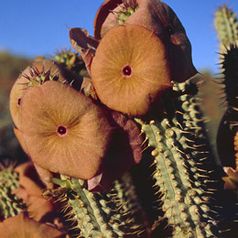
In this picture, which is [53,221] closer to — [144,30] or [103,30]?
[103,30]

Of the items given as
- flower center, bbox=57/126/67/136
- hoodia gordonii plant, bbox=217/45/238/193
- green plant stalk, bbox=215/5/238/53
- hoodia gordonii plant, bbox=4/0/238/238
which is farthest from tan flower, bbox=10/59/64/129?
green plant stalk, bbox=215/5/238/53

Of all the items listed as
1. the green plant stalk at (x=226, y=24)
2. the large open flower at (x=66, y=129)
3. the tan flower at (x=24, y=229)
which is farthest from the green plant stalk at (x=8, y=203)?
the green plant stalk at (x=226, y=24)

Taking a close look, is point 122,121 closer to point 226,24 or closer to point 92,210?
point 92,210

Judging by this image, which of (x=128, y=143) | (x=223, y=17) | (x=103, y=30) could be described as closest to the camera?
(x=128, y=143)

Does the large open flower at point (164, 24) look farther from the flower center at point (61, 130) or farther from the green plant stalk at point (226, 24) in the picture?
the green plant stalk at point (226, 24)

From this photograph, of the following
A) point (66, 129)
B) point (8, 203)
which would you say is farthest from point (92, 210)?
point (8, 203)

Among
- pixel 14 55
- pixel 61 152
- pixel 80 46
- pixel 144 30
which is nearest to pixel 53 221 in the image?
pixel 61 152
